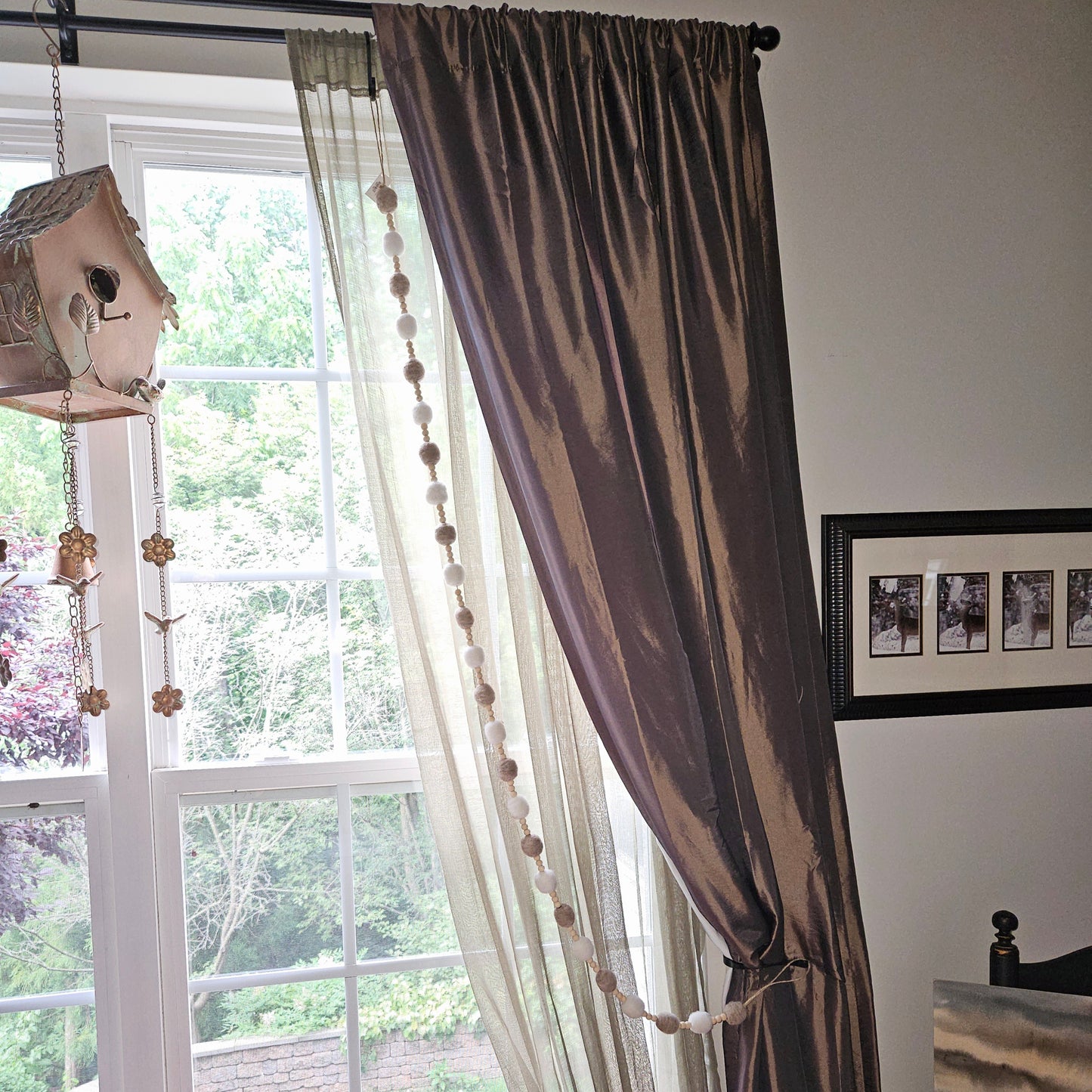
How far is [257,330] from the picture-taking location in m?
1.54

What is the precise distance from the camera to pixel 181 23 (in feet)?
4.29

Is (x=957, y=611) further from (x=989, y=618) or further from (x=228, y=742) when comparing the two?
(x=228, y=742)

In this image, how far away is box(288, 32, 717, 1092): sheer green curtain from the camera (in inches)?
52.8

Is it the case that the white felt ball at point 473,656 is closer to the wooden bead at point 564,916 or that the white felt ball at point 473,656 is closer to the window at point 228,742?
the window at point 228,742

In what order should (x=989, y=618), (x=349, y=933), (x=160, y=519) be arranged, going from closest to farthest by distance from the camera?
1. (x=160, y=519)
2. (x=349, y=933)
3. (x=989, y=618)

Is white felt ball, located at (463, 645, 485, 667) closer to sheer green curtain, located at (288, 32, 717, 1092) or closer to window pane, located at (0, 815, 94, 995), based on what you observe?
sheer green curtain, located at (288, 32, 717, 1092)

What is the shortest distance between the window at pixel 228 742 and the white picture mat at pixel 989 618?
0.82 m

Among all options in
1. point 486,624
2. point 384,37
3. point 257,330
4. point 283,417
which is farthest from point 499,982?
point 384,37

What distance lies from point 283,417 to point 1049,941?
1669mm

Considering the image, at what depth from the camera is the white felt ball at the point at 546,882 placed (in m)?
1.32

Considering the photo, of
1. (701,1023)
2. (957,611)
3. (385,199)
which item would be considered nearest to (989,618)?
(957,611)

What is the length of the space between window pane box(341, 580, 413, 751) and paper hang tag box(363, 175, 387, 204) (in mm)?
617

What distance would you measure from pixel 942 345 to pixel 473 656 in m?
0.99

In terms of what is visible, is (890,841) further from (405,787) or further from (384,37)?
(384,37)
